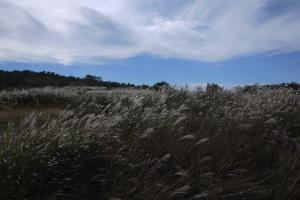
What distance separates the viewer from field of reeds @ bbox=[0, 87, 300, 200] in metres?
5.22

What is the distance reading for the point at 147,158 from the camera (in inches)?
253

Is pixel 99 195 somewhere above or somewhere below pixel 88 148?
below

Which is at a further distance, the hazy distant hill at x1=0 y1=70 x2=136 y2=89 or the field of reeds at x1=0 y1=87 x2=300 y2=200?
the hazy distant hill at x1=0 y1=70 x2=136 y2=89

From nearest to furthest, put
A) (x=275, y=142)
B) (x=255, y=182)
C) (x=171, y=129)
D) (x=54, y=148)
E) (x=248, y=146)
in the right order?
(x=54, y=148), (x=255, y=182), (x=171, y=129), (x=248, y=146), (x=275, y=142)

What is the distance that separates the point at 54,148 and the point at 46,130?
31 centimetres

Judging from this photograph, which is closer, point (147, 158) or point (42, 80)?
point (147, 158)

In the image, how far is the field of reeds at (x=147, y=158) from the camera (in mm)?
5223

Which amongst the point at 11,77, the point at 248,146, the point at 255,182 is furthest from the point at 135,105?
the point at 11,77

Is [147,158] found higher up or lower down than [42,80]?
lower down

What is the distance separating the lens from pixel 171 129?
23.8ft

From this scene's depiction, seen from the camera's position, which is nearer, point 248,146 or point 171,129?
point 171,129

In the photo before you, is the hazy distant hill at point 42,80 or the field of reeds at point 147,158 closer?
the field of reeds at point 147,158

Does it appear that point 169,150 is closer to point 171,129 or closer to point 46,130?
point 171,129

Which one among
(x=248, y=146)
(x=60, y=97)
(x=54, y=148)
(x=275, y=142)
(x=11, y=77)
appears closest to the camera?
(x=54, y=148)
